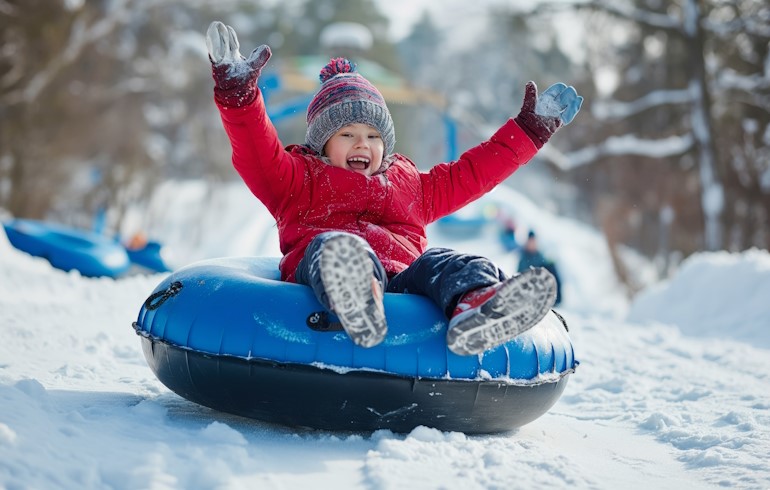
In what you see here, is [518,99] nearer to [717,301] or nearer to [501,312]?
[717,301]

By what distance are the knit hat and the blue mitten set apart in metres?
0.61

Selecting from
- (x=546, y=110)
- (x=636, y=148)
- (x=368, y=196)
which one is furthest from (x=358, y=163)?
(x=636, y=148)

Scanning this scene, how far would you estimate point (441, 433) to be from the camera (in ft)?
7.80

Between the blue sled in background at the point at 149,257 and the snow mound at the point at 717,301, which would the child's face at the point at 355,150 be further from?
the blue sled in background at the point at 149,257

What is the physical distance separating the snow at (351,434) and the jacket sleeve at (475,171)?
0.98 m

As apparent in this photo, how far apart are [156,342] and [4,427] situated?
2.36 ft

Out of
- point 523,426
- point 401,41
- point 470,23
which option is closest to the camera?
point 523,426

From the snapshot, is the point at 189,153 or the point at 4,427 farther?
the point at 189,153

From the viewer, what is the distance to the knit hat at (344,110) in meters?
3.09

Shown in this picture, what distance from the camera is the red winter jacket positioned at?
2.79 meters

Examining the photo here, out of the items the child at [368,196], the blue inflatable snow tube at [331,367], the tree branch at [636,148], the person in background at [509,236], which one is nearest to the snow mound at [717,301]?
the child at [368,196]

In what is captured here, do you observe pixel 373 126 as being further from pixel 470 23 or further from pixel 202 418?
pixel 470 23

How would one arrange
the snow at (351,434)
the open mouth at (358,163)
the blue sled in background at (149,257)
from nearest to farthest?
1. the snow at (351,434)
2. the open mouth at (358,163)
3. the blue sled in background at (149,257)

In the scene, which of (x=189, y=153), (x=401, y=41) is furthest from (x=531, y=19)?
(x=401, y=41)
